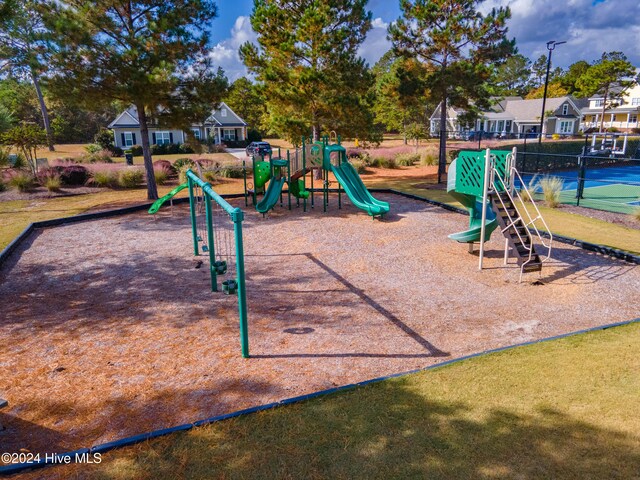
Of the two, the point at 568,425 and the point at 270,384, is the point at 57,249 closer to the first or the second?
the point at 270,384

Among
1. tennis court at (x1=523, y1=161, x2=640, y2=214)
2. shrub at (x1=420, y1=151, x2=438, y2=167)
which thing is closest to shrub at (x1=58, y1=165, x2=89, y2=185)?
tennis court at (x1=523, y1=161, x2=640, y2=214)

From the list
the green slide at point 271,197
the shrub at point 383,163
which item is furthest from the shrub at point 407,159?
the green slide at point 271,197

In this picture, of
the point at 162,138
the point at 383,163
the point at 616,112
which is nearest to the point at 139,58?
the point at 383,163

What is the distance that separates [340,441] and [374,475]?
471 millimetres

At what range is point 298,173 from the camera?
14.8m

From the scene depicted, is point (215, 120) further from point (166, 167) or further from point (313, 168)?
point (313, 168)

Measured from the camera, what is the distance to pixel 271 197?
1407 centimetres

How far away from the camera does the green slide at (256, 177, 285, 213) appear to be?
1372cm

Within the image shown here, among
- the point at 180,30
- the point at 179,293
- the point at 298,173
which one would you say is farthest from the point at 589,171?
the point at 179,293

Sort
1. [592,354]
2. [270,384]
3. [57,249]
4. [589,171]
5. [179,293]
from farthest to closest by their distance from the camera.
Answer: [589,171]
[57,249]
[179,293]
[592,354]
[270,384]

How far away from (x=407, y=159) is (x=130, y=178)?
18.1m

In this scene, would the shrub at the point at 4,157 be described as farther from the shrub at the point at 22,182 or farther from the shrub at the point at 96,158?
the shrub at the point at 96,158

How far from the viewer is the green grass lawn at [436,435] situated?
333 cm

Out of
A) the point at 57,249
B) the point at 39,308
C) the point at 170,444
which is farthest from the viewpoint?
the point at 57,249
